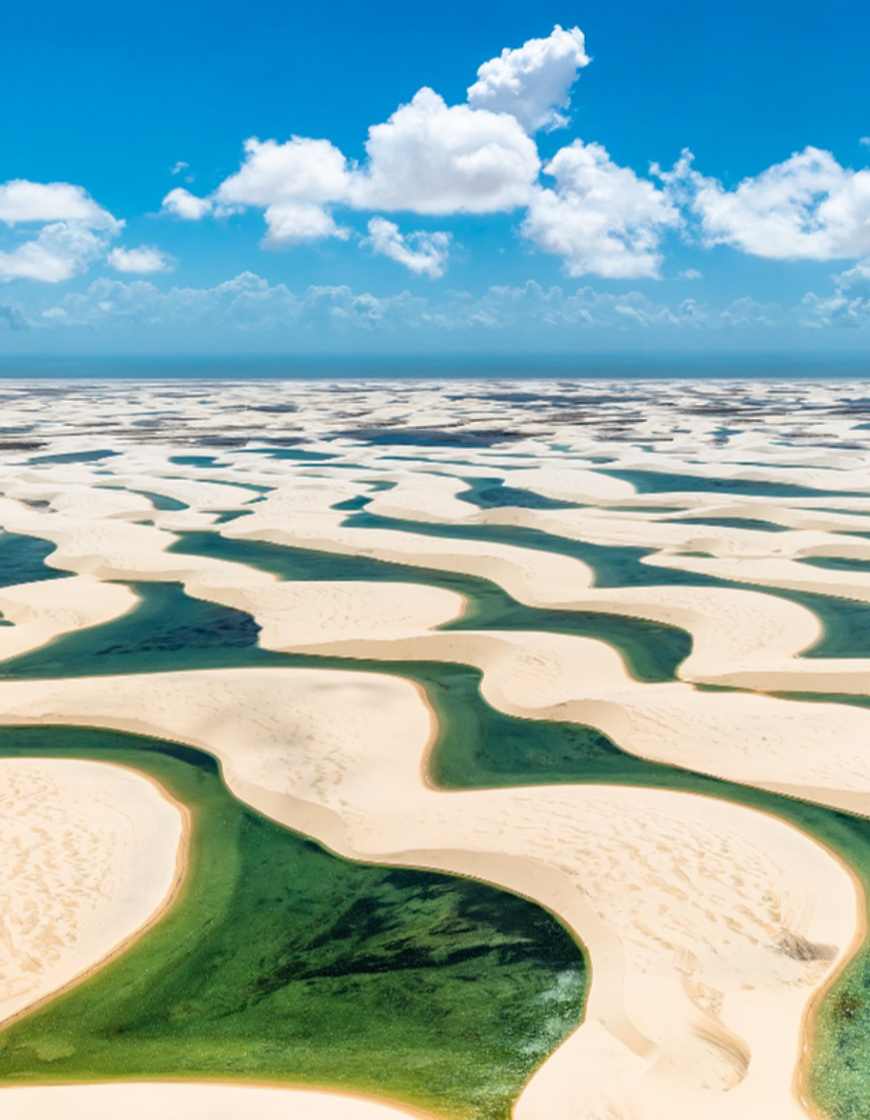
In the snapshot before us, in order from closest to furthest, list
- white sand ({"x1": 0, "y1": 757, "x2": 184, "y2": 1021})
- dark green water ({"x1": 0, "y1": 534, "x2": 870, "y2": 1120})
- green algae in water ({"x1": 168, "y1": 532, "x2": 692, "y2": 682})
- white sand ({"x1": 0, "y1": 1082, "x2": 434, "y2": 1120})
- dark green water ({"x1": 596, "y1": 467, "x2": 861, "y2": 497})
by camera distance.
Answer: white sand ({"x1": 0, "y1": 1082, "x2": 434, "y2": 1120})
dark green water ({"x1": 0, "y1": 534, "x2": 870, "y2": 1120})
white sand ({"x1": 0, "y1": 757, "x2": 184, "y2": 1021})
green algae in water ({"x1": 168, "y1": 532, "x2": 692, "y2": 682})
dark green water ({"x1": 596, "y1": 467, "x2": 861, "y2": 497})

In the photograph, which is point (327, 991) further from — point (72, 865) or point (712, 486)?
point (712, 486)

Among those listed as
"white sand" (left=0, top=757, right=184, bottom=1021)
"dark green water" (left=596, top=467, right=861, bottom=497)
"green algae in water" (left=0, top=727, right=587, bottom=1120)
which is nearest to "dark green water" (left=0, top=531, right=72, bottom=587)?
"white sand" (left=0, top=757, right=184, bottom=1021)

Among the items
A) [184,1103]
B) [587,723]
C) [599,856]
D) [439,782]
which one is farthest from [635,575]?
[184,1103]

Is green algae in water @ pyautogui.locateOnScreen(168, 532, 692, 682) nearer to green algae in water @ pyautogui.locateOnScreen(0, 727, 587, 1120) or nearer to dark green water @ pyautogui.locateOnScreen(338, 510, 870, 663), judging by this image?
dark green water @ pyautogui.locateOnScreen(338, 510, 870, 663)

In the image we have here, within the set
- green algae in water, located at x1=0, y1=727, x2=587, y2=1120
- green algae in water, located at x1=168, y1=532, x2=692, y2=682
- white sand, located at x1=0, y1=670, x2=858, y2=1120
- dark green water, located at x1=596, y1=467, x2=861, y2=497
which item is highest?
dark green water, located at x1=596, y1=467, x2=861, y2=497

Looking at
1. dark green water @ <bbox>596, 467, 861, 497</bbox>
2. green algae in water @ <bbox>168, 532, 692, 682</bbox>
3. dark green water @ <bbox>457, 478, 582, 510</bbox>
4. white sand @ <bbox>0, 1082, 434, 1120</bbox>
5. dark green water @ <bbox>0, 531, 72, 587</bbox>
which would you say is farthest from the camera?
dark green water @ <bbox>596, 467, 861, 497</bbox>

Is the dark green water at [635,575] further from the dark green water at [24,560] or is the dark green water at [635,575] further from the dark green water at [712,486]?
the dark green water at [24,560]

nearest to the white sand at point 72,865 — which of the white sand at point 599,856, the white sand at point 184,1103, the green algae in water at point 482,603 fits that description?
the white sand at point 184,1103
